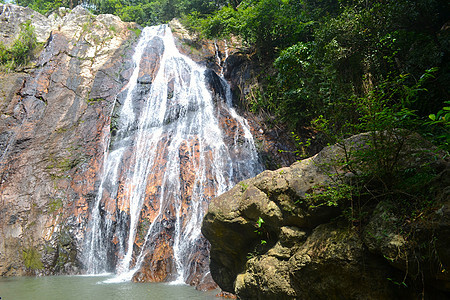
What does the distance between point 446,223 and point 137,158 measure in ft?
35.7

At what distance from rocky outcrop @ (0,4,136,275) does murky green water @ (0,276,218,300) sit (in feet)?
5.89

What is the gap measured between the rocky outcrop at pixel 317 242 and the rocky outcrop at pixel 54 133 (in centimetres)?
796

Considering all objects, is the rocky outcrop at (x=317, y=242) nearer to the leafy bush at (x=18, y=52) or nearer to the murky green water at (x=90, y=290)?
the murky green water at (x=90, y=290)

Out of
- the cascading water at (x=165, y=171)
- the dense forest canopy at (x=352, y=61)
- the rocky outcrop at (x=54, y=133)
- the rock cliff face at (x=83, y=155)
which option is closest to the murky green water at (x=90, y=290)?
the rock cliff face at (x=83, y=155)

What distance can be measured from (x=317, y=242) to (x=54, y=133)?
13.8 metres

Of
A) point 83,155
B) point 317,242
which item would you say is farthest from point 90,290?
point 83,155

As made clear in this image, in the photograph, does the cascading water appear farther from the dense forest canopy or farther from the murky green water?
the dense forest canopy

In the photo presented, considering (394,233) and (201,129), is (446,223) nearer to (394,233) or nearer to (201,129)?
(394,233)

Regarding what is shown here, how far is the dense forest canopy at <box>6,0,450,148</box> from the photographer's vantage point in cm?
329

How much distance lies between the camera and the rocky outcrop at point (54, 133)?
10.3 m

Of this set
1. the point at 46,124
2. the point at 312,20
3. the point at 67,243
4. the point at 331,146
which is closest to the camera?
the point at 331,146

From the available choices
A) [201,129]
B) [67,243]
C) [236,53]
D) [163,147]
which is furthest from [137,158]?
[236,53]

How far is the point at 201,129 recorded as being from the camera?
40.0ft

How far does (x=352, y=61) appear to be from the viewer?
300 inches
